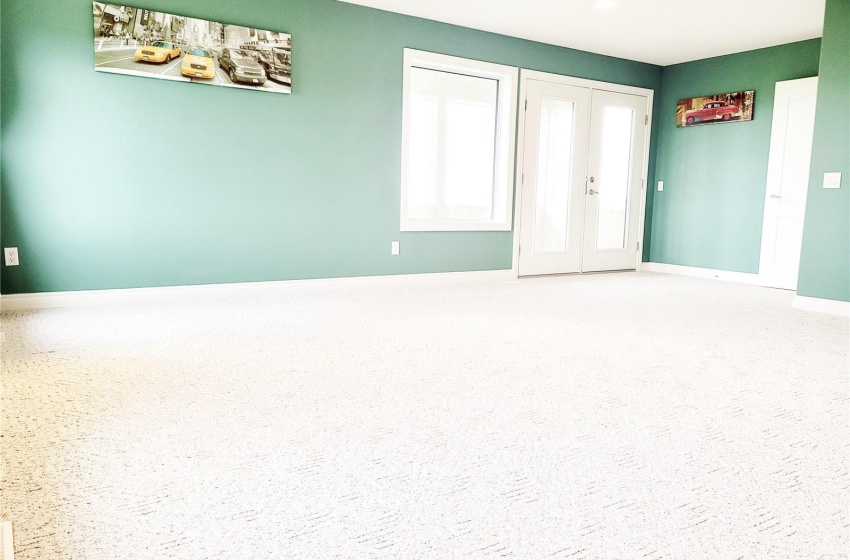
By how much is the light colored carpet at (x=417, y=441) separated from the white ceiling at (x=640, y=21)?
2.74 metres

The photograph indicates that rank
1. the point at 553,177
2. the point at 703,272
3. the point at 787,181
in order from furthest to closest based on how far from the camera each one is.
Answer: the point at 703,272 < the point at 553,177 < the point at 787,181

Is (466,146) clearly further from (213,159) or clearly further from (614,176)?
(213,159)

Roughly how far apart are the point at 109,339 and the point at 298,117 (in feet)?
7.64

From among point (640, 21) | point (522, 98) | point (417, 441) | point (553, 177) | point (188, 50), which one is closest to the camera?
point (417, 441)

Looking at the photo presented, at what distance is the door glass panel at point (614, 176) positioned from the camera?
21.1 ft

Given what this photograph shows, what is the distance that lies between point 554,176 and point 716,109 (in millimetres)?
1919

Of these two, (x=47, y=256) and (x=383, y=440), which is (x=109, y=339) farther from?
(x=383, y=440)

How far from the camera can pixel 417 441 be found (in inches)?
73.4

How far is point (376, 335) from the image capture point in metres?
3.33

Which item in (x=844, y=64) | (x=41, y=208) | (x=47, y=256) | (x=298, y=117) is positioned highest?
(x=844, y=64)

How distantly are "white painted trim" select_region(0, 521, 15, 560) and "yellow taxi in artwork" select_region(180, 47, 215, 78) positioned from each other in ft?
11.7

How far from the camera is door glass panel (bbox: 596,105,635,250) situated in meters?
6.44

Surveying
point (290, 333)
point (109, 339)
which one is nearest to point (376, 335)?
point (290, 333)

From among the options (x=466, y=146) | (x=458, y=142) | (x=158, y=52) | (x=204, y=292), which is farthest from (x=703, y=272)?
(x=158, y=52)
